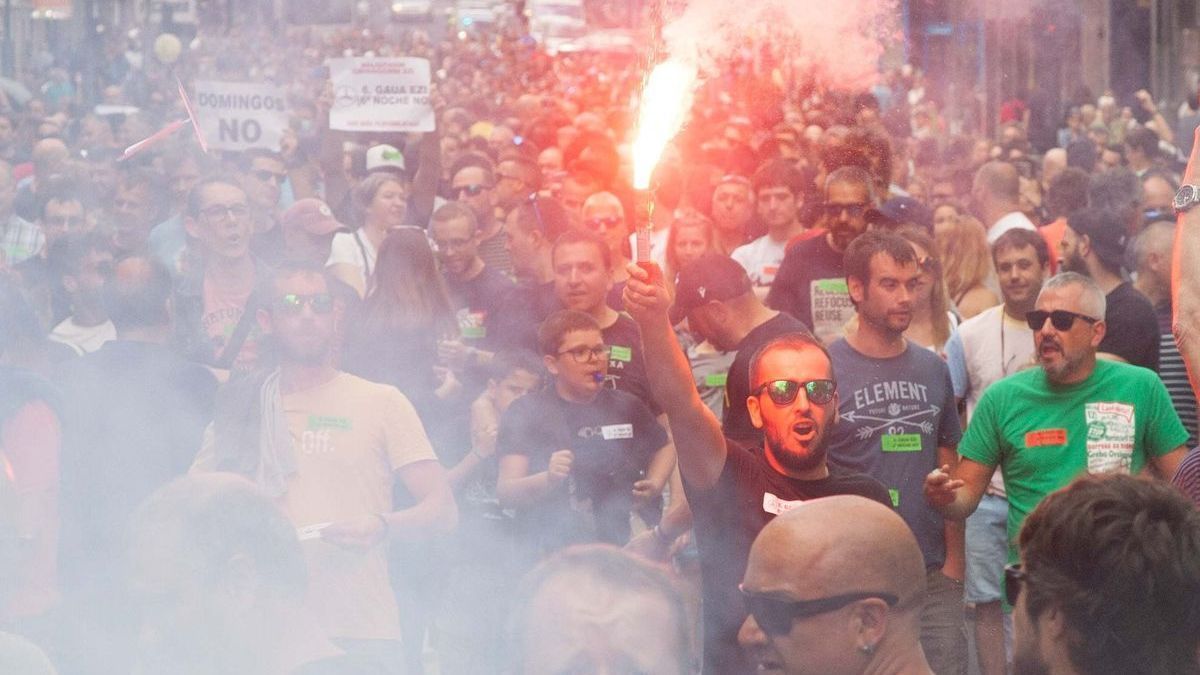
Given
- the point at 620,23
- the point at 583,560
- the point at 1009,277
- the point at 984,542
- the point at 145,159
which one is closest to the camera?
the point at 583,560

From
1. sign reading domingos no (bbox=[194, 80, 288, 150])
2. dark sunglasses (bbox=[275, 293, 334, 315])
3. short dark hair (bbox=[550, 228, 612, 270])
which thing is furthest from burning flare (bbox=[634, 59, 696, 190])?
sign reading domingos no (bbox=[194, 80, 288, 150])

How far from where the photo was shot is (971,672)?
584cm

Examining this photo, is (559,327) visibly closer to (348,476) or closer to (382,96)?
(348,476)

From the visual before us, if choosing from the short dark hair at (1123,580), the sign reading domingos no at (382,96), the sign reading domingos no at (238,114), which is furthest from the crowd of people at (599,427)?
the sign reading domingos no at (238,114)

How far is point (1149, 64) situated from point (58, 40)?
10.7 m

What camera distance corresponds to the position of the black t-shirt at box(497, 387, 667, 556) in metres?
4.70

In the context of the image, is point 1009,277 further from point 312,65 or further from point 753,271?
point 312,65

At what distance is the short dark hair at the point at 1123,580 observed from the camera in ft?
6.46

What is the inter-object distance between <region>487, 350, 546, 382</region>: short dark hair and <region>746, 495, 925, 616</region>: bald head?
3012 millimetres

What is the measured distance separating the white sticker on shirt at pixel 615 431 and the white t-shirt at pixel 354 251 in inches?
81.4

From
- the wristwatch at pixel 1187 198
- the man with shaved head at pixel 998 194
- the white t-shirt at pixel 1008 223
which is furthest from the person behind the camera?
the man with shaved head at pixel 998 194

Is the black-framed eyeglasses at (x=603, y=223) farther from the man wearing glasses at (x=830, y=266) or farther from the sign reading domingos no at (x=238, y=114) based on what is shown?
the sign reading domingos no at (x=238, y=114)

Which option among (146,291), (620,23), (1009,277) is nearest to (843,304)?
(1009,277)

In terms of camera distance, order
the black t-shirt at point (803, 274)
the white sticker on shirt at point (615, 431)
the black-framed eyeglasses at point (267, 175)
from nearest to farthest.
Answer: the white sticker on shirt at point (615, 431) < the black t-shirt at point (803, 274) < the black-framed eyeglasses at point (267, 175)
